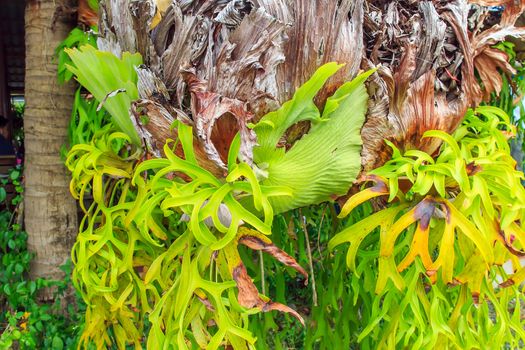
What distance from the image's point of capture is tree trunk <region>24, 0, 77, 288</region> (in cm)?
148

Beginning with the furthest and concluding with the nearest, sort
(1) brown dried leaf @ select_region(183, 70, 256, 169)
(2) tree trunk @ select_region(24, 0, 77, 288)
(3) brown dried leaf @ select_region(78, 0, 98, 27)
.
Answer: (2) tree trunk @ select_region(24, 0, 77, 288) < (3) brown dried leaf @ select_region(78, 0, 98, 27) < (1) brown dried leaf @ select_region(183, 70, 256, 169)

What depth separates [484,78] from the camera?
1015mm

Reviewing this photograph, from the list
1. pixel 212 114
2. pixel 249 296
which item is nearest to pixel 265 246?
pixel 249 296

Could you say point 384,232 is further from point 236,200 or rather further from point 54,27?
point 54,27

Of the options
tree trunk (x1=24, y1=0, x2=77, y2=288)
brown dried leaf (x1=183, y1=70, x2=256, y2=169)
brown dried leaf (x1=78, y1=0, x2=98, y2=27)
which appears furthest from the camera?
tree trunk (x1=24, y1=0, x2=77, y2=288)

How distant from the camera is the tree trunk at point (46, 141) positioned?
1.48 metres

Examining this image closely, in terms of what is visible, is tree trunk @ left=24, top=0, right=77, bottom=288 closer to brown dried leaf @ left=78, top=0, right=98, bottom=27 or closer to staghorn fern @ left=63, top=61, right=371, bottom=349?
brown dried leaf @ left=78, top=0, right=98, bottom=27

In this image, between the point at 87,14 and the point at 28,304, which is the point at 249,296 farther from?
the point at 28,304

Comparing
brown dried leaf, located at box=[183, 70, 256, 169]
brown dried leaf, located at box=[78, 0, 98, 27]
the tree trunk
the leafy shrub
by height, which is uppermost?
brown dried leaf, located at box=[78, 0, 98, 27]

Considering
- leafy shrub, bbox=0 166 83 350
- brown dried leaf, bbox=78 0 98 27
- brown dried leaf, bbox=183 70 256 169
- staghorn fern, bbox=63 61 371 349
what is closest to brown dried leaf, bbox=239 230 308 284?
staghorn fern, bbox=63 61 371 349

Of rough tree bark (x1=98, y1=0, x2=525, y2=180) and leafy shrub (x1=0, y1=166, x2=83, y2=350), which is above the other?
rough tree bark (x1=98, y1=0, x2=525, y2=180)

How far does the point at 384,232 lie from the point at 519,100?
76 cm

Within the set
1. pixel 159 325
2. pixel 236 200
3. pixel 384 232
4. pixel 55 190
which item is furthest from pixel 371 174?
pixel 55 190

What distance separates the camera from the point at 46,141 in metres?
1.50
